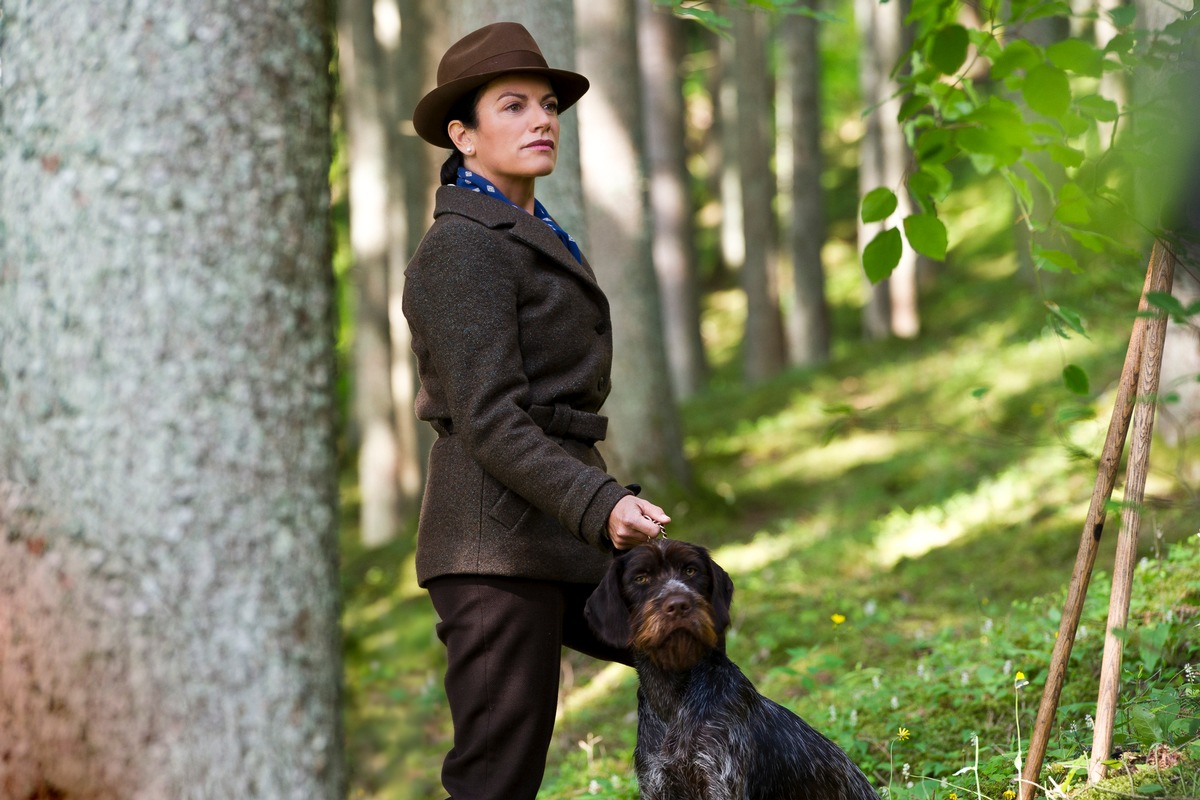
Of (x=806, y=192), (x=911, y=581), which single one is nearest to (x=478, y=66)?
(x=911, y=581)

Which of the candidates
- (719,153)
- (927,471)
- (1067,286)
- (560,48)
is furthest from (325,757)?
(719,153)

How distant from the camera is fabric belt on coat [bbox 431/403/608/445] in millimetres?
3537

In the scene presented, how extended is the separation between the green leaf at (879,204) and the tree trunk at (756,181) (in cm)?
1530

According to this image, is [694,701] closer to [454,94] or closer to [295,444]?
[295,444]

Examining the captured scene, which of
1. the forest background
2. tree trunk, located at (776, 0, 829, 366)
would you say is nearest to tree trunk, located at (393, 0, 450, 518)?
tree trunk, located at (776, 0, 829, 366)

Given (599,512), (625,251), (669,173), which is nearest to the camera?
(599,512)

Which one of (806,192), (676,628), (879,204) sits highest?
(806,192)

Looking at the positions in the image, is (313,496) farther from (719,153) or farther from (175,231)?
(719,153)

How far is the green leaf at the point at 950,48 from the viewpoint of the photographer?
9.62ft

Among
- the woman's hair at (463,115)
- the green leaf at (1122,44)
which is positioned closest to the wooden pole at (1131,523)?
the green leaf at (1122,44)

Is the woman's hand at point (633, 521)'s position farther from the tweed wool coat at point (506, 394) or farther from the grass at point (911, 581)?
the grass at point (911, 581)

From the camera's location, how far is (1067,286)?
16.1m

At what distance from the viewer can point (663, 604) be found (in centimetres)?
336

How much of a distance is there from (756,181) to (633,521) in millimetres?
16762
